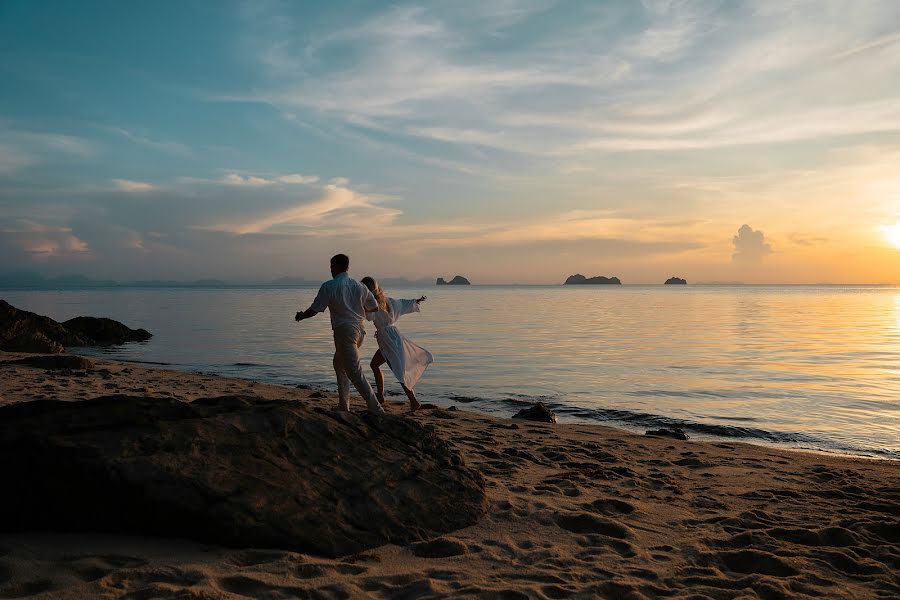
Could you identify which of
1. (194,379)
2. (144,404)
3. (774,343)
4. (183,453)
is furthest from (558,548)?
(774,343)

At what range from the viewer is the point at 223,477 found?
4387 millimetres

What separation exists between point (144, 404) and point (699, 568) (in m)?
4.34

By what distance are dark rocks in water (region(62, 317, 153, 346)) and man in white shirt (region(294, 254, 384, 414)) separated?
77.8 feet

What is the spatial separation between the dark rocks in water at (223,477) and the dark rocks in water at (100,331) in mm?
26563

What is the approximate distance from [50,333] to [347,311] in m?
23.3

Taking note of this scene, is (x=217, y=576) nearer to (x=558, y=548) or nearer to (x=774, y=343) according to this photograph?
(x=558, y=548)

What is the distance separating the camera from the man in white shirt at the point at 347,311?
27.5ft

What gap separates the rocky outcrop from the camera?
71.5 feet

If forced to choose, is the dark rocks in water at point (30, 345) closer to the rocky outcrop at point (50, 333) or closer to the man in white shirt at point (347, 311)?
the rocky outcrop at point (50, 333)

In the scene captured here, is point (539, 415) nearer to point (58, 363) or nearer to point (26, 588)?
point (26, 588)

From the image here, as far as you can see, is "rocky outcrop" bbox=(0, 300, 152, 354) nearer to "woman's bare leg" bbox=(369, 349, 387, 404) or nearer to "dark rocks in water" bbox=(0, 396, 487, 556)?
"woman's bare leg" bbox=(369, 349, 387, 404)

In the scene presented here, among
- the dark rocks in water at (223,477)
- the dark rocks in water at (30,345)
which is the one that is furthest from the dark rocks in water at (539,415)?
the dark rocks in water at (30,345)

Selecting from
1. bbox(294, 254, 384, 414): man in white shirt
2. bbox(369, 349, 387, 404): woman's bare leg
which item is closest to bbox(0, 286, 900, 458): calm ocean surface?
bbox(369, 349, 387, 404): woman's bare leg

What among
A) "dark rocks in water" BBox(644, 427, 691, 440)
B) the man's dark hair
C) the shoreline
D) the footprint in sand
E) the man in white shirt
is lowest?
the shoreline
